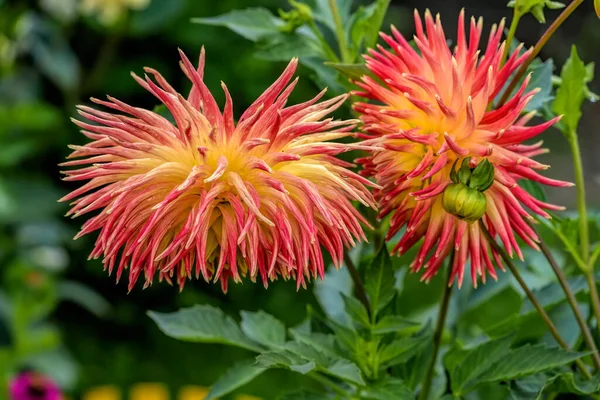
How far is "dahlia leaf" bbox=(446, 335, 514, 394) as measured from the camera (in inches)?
23.3

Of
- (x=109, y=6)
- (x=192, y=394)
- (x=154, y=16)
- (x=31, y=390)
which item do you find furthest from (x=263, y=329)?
(x=154, y=16)

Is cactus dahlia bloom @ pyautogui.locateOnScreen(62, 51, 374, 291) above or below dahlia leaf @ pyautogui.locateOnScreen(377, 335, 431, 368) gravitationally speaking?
above

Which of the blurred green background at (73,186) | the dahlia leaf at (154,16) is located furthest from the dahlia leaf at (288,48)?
the dahlia leaf at (154,16)

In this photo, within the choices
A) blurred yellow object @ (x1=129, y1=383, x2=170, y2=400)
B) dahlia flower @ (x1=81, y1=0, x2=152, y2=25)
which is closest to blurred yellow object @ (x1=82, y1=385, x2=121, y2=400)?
blurred yellow object @ (x1=129, y1=383, x2=170, y2=400)

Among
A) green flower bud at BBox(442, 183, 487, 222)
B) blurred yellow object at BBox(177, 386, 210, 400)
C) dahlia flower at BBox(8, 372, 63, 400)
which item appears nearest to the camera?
green flower bud at BBox(442, 183, 487, 222)

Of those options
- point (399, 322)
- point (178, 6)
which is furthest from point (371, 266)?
point (178, 6)

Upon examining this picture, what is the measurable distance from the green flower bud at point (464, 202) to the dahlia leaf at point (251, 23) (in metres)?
0.26

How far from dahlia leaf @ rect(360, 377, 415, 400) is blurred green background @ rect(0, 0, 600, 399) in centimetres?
106

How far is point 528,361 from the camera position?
56 centimetres

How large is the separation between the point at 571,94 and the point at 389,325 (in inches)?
8.1

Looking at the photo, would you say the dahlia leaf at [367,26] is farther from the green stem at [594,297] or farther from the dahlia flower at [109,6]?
the dahlia flower at [109,6]

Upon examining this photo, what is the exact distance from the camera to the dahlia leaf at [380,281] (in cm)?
57

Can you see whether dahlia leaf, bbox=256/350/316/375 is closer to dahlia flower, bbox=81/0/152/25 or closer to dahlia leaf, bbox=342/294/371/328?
dahlia leaf, bbox=342/294/371/328

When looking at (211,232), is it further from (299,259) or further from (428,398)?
(428,398)
